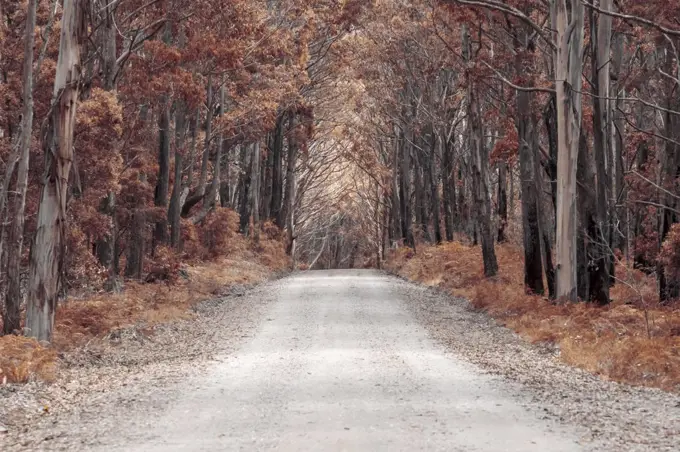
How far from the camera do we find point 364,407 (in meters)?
8.77

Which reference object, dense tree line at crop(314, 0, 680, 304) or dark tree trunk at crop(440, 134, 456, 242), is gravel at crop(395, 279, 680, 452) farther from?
dark tree trunk at crop(440, 134, 456, 242)

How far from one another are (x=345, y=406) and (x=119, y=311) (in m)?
9.39

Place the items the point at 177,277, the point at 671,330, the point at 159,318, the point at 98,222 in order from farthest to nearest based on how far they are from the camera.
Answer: the point at 177,277, the point at 98,222, the point at 159,318, the point at 671,330

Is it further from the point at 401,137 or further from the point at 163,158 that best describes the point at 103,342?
the point at 401,137

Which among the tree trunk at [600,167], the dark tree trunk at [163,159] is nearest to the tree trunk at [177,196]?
the dark tree trunk at [163,159]

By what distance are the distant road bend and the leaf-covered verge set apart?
7.23 ft

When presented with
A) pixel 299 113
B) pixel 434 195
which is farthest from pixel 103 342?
pixel 299 113

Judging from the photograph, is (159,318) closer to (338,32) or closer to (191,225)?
(191,225)

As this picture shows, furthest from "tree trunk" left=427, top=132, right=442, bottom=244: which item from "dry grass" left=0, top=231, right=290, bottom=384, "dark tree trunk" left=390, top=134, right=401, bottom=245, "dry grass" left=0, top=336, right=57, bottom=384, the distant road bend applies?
"dry grass" left=0, top=336, right=57, bottom=384

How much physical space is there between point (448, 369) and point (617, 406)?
2962mm

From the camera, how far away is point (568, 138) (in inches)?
709

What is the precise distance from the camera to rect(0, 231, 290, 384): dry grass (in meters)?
11.0

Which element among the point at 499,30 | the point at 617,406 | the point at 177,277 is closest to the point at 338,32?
the point at 499,30

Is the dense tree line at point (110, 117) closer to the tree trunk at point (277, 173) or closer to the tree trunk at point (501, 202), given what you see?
the tree trunk at point (277, 173)
